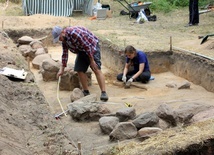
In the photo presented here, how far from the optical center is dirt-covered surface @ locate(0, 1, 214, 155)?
4562 millimetres

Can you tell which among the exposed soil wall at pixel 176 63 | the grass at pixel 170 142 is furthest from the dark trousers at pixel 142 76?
the grass at pixel 170 142

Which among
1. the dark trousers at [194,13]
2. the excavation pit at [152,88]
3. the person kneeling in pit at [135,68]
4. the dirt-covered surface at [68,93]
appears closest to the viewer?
the dirt-covered surface at [68,93]

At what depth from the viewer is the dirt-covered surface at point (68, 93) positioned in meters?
4.56

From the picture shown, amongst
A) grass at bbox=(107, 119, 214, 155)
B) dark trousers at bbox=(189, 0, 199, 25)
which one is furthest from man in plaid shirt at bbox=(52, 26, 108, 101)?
dark trousers at bbox=(189, 0, 199, 25)

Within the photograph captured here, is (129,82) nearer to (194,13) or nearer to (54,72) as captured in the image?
(54,72)

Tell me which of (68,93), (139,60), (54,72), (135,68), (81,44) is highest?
(81,44)

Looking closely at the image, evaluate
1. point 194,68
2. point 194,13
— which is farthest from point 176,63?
point 194,13

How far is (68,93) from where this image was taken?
876 centimetres

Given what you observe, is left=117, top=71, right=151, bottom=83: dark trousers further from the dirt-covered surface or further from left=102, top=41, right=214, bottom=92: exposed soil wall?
left=102, top=41, right=214, bottom=92: exposed soil wall

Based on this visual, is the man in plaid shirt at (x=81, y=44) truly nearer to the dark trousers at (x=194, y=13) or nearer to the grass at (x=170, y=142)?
the grass at (x=170, y=142)

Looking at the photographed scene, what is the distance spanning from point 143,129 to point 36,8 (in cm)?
1337

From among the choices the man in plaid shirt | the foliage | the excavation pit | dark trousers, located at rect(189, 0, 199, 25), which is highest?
the foliage

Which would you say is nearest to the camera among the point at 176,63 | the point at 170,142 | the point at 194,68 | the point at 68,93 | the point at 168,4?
the point at 170,142

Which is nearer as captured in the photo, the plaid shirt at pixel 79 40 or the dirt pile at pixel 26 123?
the dirt pile at pixel 26 123
